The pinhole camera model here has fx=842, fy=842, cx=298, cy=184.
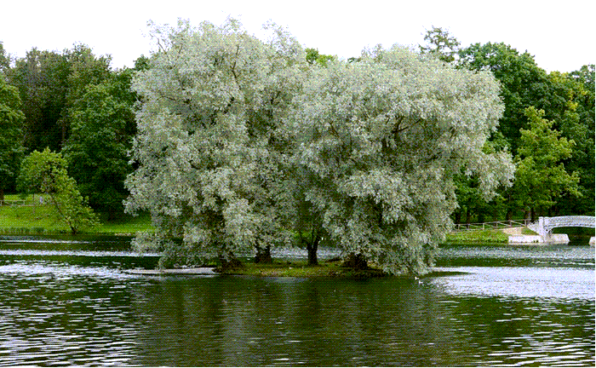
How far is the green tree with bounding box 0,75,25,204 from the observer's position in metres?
112

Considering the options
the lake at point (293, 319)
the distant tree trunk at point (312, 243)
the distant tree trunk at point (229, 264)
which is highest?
the distant tree trunk at point (312, 243)

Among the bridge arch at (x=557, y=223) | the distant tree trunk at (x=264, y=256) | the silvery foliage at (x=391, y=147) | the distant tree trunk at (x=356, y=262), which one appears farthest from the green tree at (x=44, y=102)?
the silvery foliage at (x=391, y=147)

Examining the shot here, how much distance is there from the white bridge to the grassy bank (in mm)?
43904

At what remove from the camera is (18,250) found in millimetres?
69562

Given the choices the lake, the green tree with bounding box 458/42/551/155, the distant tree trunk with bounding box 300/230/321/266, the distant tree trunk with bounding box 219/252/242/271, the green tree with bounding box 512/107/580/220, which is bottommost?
the lake

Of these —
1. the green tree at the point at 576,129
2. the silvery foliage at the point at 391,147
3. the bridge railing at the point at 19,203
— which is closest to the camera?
the silvery foliage at the point at 391,147

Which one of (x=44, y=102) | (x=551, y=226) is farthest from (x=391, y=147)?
(x=44, y=102)

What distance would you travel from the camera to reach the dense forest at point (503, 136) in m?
100

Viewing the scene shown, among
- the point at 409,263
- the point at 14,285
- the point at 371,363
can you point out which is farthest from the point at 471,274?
the point at 371,363

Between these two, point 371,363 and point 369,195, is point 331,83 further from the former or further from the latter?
point 371,363

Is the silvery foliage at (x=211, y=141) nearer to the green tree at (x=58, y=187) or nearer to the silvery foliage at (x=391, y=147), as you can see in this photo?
the silvery foliage at (x=391, y=147)

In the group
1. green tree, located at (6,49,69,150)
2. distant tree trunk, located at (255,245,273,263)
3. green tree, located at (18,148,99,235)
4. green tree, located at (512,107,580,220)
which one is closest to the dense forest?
green tree, located at (512,107,580,220)

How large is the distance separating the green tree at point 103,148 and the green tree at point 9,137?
857 centimetres

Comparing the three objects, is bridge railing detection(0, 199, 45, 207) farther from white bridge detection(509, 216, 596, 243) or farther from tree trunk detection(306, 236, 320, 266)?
tree trunk detection(306, 236, 320, 266)
